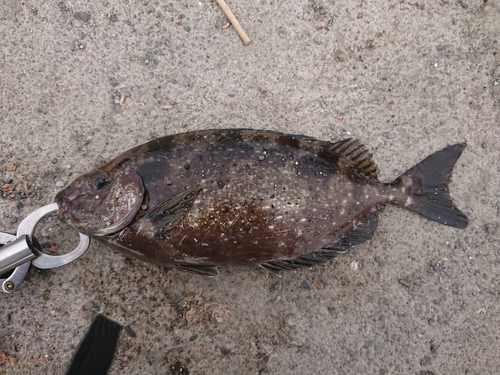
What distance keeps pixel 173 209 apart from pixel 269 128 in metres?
1.24

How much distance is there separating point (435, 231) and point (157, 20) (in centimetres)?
306

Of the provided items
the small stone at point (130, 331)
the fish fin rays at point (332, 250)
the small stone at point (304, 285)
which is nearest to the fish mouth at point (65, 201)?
the small stone at point (130, 331)

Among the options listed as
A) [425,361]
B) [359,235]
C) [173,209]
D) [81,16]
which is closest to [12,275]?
[173,209]

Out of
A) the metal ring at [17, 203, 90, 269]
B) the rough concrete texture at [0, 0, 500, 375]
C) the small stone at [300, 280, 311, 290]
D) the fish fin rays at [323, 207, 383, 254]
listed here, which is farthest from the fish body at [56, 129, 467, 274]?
the rough concrete texture at [0, 0, 500, 375]

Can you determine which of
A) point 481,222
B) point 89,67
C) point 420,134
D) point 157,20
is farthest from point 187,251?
point 481,222

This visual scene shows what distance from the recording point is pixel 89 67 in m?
3.13

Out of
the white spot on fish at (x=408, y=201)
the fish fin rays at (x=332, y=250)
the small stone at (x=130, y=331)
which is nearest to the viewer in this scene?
the fish fin rays at (x=332, y=250)

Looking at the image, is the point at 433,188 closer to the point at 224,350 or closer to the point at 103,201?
the point at 224,350

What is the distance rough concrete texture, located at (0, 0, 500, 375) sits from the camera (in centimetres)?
296

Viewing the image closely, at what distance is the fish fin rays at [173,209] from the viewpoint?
2453mm

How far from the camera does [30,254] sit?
8.30 feet

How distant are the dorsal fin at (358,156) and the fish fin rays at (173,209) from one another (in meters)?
1.27

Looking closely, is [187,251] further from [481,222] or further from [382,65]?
[481,222]

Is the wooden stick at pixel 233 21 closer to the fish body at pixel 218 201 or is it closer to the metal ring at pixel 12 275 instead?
the fish body at pixel 218 201
